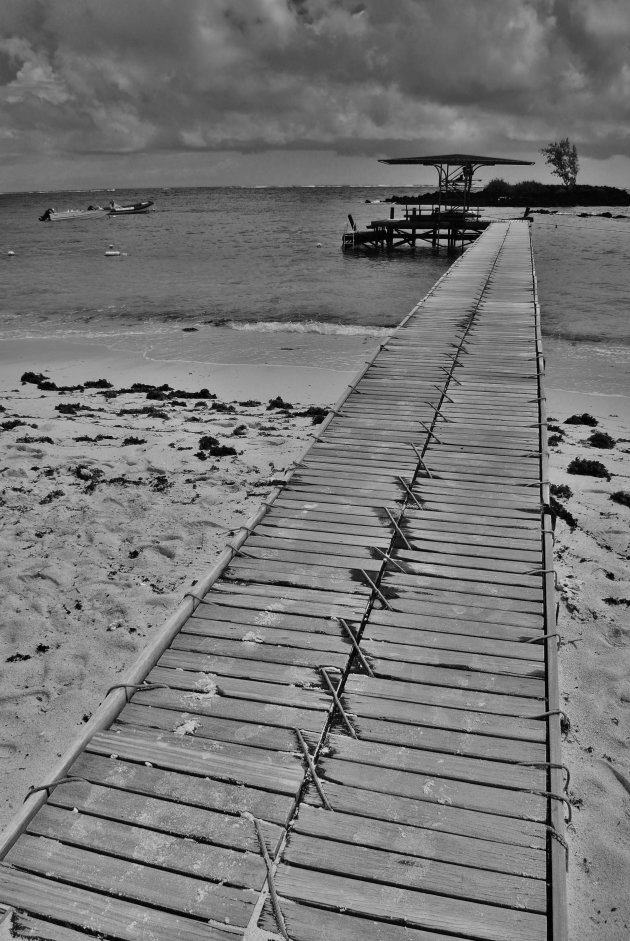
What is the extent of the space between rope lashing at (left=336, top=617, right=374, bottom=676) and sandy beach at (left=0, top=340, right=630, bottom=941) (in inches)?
70.4

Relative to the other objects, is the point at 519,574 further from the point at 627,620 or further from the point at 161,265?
the point at 161,265

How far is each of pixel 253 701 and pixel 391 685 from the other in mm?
940

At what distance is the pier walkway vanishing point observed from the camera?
2.96 m

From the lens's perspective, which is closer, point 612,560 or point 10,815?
point 10,815

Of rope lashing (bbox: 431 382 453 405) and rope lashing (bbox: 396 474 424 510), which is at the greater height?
rope lashing (bbox: 431 382 453 405)

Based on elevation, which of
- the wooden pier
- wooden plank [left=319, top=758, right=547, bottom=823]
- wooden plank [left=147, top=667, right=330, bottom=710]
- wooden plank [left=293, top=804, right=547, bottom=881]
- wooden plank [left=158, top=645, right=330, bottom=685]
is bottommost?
wooden plank [left=293, top=804, right=547, bottom=881]

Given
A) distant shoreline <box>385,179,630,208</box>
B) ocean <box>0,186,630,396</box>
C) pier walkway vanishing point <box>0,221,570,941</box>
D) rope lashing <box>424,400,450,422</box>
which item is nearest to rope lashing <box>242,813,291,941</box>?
pier walkway vanishing point <box>0,221,570,941</box>

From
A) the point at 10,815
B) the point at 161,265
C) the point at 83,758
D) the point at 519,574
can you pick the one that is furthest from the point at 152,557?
the point at 161,265

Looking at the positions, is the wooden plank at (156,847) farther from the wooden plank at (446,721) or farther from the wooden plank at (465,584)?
the wooden plank at (465,584)

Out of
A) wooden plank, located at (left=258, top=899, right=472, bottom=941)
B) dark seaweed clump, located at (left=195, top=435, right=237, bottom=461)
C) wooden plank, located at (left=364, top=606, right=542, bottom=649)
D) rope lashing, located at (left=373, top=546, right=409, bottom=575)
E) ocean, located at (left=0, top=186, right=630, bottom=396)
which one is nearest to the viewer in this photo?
wooden plank, located at (left=258, top=899, right=472, bottom=941)

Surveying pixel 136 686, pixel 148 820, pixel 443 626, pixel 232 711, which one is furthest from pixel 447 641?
pixel 148 820

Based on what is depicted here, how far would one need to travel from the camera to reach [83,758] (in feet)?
12.1

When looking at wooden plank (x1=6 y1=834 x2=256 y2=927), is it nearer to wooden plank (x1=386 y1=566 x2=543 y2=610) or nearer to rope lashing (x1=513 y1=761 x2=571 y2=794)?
rope lashing (x1=513 y1=761 x2=571 y2=794)

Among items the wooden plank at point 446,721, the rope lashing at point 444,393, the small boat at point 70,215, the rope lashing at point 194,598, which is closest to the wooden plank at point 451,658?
the wooden plank at point 446,721
